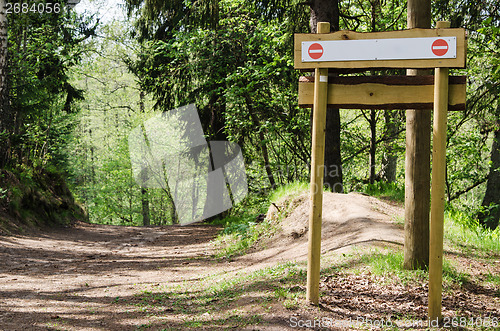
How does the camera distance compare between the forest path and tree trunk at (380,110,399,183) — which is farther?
tree trunk at (380,110,399,183)

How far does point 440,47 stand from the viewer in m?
4.21

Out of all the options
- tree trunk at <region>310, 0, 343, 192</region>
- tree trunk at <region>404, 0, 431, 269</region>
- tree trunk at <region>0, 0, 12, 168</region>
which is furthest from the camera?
tree trunk at <region>0, 0, 12, 168</region>

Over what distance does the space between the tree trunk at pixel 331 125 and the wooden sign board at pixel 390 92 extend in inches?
206

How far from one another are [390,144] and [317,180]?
980 cm

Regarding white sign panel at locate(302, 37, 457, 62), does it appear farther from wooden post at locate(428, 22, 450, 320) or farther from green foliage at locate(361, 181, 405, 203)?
green foliage at locate(361, 181, 405, 203)

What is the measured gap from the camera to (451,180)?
15.0 metres

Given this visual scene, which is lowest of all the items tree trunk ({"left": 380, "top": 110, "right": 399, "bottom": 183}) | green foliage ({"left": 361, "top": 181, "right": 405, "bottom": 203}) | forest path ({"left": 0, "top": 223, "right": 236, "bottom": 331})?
forest path ({"left": 0, "top": 223, "right": 236, "bottom": 331})

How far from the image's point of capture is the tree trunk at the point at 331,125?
9.73 meters

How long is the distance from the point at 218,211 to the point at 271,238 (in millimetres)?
8970

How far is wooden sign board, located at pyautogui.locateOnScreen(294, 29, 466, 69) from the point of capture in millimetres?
4176

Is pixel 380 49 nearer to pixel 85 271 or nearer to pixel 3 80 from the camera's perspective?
pixel 85 271

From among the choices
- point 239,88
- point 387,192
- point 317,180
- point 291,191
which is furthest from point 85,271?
point 239,88

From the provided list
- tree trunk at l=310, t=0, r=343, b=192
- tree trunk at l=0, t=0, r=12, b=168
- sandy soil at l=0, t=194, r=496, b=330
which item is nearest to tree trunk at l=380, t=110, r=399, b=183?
tree trunk at l=310, t=0, r=343, b=192

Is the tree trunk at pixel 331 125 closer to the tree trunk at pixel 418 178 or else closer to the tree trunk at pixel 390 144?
the tree trunk at pixel 390 144
